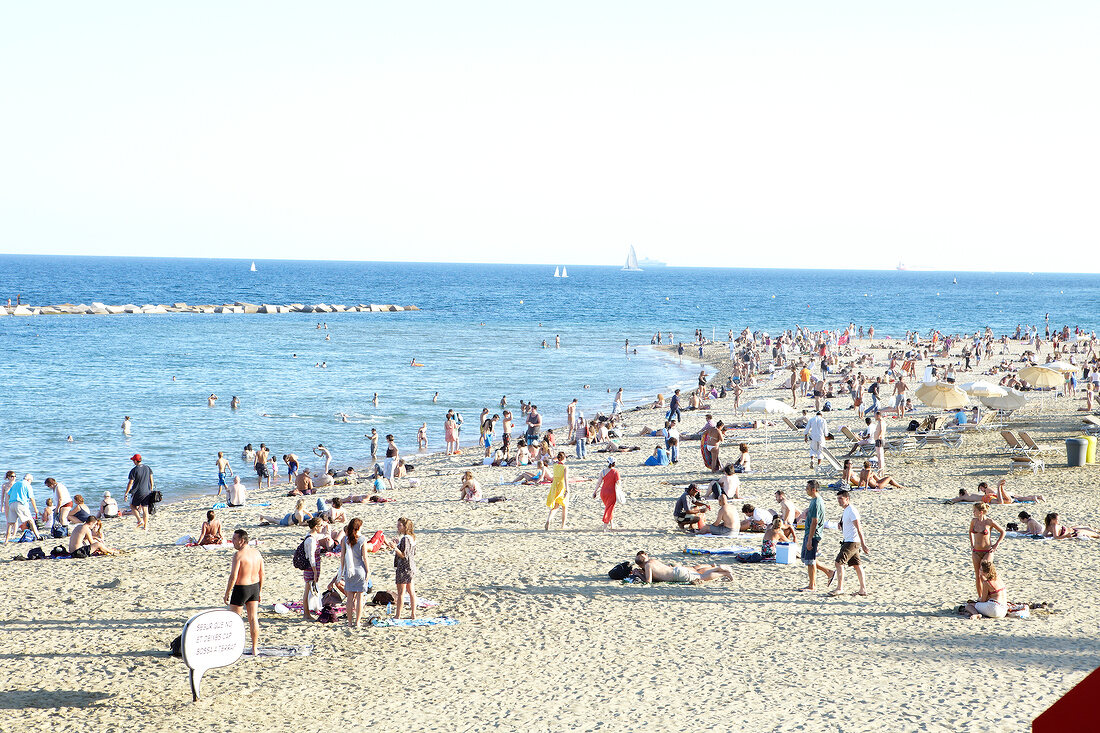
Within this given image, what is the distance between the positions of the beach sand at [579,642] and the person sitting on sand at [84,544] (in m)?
0.53

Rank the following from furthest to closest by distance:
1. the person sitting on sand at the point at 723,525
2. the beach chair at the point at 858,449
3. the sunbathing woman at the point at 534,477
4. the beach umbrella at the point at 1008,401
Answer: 1. the beach umbrella at the point at 1008,401
2. the beach chair at the point at 858,449
3. the sunbathing woman at the point at 534,477
4. the person sitting on sand at the point at 723,525

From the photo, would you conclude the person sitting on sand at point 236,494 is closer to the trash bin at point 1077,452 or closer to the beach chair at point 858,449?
the beach chair at point 858,449

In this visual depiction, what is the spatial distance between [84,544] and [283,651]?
21.1ft

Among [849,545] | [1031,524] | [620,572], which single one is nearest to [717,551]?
[620,572]

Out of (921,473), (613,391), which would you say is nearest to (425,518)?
(921,473)

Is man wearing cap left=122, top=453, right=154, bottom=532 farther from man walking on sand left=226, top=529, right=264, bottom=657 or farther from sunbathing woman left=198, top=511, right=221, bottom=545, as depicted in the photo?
man walking on sand left=226, top=529, right=264, bottom=657

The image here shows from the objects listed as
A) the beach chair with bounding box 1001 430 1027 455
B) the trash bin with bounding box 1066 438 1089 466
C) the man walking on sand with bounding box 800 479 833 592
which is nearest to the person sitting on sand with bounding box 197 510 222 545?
the man walking on sand with bounding box 800 479 833 592

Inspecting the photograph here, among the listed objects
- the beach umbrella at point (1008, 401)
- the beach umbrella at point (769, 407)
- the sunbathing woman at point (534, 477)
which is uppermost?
the beach umbrella at point (1008, 401)

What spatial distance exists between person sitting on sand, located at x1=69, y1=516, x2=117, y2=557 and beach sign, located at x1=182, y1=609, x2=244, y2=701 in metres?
6.88

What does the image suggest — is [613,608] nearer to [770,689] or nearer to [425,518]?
[770,689]

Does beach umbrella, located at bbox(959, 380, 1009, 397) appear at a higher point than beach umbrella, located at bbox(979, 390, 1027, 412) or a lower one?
higher

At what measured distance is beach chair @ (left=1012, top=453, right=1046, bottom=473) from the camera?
18.3 m

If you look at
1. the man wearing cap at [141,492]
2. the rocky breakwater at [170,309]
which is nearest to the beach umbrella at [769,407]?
the man wearing cap at [141,492]

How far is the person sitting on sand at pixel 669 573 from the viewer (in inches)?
475
